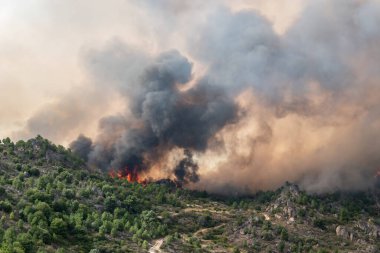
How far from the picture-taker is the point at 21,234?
179 meters

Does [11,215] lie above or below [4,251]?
above

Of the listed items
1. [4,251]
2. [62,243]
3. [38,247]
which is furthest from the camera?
[62,243]

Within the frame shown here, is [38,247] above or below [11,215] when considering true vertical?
below

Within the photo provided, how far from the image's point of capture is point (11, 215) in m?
198

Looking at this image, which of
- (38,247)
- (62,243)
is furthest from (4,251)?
(62,243)

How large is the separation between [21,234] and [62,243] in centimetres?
2090

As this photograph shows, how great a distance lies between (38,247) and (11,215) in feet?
87.7

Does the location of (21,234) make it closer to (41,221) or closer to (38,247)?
(38,247)

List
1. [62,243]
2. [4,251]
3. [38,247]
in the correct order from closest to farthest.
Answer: [4,251]
[38,247]
[62,243]

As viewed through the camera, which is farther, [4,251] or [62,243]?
[62,243]

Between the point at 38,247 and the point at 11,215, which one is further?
the point at 11,215

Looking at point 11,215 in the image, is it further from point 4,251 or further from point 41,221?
point 4,251

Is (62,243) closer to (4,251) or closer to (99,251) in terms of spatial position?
(99,251)

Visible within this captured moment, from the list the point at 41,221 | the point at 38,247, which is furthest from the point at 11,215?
the point at 38,247
